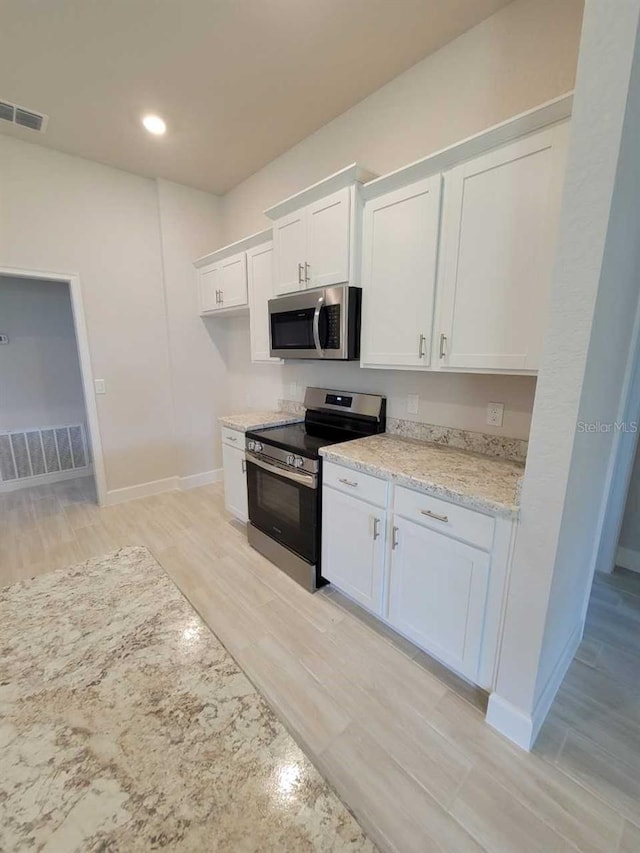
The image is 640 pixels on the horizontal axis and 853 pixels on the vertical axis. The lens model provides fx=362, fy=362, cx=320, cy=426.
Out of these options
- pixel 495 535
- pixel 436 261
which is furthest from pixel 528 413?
pixel 436 261

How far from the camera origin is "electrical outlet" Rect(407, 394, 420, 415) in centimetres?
227

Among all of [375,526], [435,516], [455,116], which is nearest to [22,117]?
[455,116]

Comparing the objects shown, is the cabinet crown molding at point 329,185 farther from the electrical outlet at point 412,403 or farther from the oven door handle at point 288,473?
the oven door handle at point 288,473

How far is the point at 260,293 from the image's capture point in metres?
2.94

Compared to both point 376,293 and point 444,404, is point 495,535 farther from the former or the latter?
point 376,293

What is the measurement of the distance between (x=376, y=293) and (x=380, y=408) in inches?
29.1

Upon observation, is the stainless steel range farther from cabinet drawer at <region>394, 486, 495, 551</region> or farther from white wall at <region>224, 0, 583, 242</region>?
white wall at <region>224, 0, 583, 242</region>

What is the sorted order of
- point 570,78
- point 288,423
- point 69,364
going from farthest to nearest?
point 69,364 → point 288,423 → point 570,78

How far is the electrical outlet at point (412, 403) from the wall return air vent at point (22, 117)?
3.18 m

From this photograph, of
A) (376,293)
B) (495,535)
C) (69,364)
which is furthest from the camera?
(69,364)

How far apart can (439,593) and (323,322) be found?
1592mm

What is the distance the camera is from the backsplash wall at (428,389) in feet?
6.09

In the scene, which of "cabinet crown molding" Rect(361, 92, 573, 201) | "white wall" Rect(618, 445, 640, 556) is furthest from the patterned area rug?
"white wall" Rect(618, 445, 640, 556)

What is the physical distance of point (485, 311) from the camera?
5.33 ft
